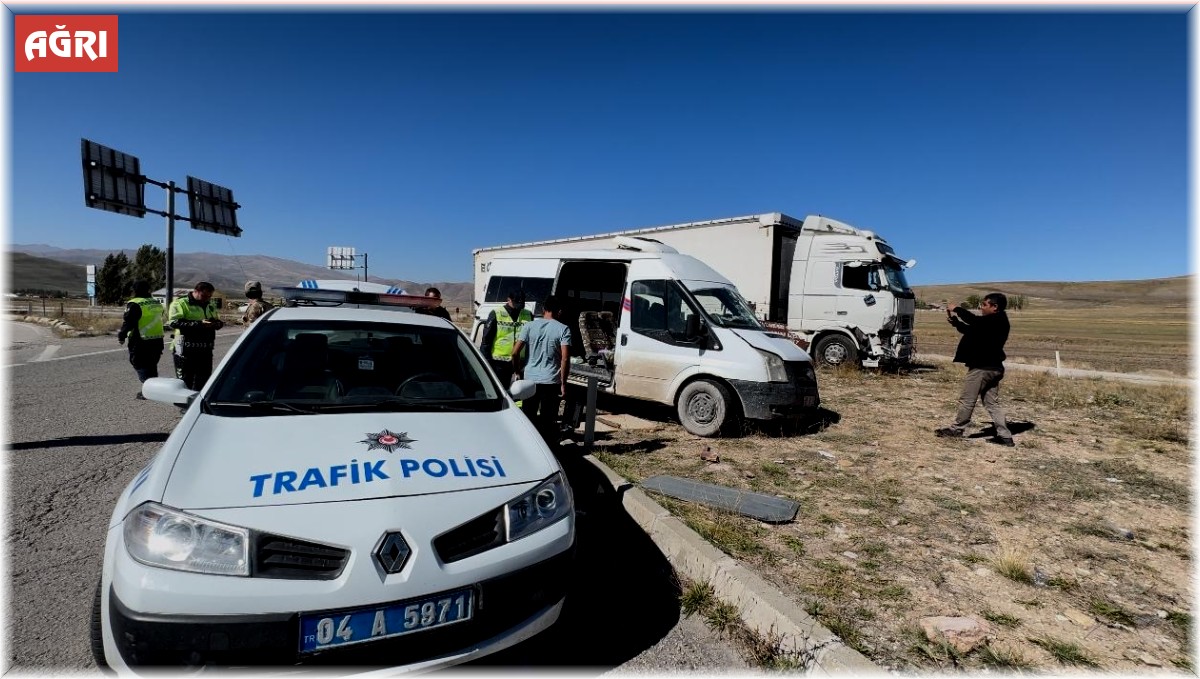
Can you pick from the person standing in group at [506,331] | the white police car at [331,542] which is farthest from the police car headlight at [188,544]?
the person standing in group at [506,331]

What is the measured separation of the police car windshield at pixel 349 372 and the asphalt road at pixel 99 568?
1.13 m

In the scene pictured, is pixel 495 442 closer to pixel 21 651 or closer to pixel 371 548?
pixel 371 548

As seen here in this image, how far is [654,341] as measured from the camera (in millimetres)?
7219

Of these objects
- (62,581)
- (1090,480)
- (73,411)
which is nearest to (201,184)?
(73,411)

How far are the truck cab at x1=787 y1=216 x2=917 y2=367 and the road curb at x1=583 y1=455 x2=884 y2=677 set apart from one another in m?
9.62

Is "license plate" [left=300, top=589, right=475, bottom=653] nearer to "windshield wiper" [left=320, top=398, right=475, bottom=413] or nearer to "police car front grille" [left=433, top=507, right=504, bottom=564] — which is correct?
"police car front grille" [left=433, top=507, right=504, bottom=564]

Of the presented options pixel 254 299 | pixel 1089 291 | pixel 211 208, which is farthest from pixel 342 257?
pixel 1089 291

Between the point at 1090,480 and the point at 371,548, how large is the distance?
6.52 metres

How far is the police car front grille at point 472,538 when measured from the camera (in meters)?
2.17

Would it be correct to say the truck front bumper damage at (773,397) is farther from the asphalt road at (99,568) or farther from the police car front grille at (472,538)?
the police car front grille at (472,538)

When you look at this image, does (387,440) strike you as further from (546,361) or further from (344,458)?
(546,361)

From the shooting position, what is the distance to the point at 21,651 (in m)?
2.49

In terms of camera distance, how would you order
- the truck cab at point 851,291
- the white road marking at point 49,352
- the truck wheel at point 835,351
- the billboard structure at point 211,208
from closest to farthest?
1. the truck cab at point 851,291
2. the truck wheel at point 835,351
3. the white road marking at point 49,352
4. the billboard structure at point 211,208

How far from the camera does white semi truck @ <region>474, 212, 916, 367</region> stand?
1183cm
